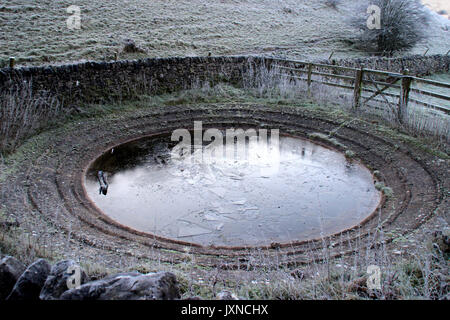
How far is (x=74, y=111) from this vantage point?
10992mm

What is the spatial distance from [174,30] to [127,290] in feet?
63.5

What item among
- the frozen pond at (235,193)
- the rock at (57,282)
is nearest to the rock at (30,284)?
the rock at (57,282)

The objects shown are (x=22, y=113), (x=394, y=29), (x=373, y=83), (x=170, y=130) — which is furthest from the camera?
(x=394, y=29)

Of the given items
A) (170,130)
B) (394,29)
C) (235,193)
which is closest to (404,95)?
(235,193)

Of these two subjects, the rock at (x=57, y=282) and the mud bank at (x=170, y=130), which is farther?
the mud bank at (x=170, y=130)

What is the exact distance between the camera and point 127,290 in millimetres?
3156

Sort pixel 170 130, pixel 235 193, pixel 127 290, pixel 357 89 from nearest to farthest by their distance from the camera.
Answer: pixel 127 290 < pixel 235 193 < pixel 170 130 < pixel 357 89

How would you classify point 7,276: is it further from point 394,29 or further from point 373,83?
point 394,29

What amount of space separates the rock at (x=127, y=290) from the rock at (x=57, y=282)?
167 millimetres

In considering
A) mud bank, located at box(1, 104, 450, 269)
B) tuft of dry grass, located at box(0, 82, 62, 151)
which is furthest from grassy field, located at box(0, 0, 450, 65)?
mud bank, located at box(1, 104, 450, 269)

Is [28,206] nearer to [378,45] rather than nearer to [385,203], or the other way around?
[385,203]

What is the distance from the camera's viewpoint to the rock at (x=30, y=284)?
331 centimetres

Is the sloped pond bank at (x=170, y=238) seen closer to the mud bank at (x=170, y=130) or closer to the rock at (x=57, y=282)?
the mud bank at (x=170, y=130)

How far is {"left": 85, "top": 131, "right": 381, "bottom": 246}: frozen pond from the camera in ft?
20.7
